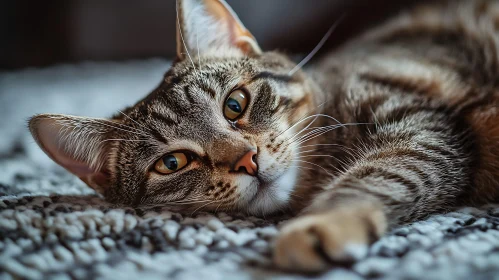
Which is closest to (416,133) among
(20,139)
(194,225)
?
Answer: (194,225)

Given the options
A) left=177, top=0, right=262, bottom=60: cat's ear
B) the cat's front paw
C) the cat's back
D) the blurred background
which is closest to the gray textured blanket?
the cat's front paw

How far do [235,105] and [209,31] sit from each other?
1.05ft

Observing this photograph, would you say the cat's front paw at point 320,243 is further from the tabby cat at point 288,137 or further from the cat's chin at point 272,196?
the cat's chin at point 272,196

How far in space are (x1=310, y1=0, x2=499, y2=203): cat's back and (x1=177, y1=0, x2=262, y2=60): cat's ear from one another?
28cm

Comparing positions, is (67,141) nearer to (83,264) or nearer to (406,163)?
(83,264)

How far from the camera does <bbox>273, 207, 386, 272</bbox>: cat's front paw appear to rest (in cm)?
60

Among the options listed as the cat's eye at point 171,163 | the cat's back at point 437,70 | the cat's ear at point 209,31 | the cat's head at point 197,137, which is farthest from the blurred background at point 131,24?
the cat's eye at point 171,163

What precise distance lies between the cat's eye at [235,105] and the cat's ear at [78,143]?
30 centimetres

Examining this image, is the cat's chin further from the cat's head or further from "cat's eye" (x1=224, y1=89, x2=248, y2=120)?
"cat's eye" (x1=224, y1=89, x2=248, y2=120)

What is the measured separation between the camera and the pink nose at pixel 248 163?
83 centimetres

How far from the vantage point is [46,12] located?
228 centimetres

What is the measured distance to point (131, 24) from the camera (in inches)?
92.9

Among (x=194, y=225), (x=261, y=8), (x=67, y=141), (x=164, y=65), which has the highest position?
(x=261, y=8)

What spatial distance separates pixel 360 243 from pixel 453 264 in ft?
0.46
